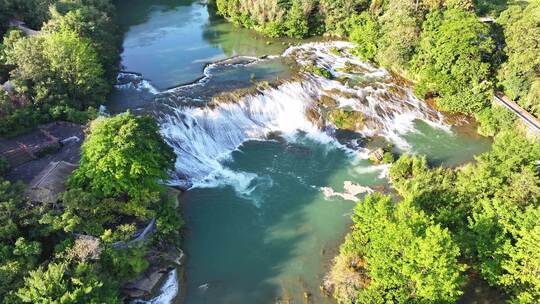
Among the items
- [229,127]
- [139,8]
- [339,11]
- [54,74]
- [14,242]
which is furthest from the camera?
[139,8]

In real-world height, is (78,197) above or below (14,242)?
above

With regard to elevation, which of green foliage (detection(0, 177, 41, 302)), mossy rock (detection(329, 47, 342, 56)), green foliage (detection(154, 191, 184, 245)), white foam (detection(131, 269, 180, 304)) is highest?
mossy rock (detection(329, 47, 342, 56))

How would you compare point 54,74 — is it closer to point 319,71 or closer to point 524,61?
point 319,71

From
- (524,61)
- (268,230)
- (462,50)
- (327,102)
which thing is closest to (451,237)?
(268,230)

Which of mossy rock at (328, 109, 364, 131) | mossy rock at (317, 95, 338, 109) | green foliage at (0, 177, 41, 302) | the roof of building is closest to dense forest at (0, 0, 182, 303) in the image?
green foliage at (0, 177, 41, 302)

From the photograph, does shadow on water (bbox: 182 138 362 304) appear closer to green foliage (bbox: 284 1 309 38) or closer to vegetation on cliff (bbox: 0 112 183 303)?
vegetation on cliff (bbox: 0 112 183 303)
